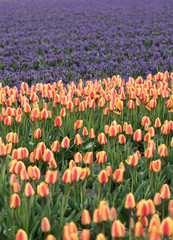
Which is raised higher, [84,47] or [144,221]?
[84,47]

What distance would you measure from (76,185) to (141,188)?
59cm

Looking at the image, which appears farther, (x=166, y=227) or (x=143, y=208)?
(x=143, y=208)

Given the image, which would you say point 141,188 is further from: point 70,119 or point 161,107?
point 161,107

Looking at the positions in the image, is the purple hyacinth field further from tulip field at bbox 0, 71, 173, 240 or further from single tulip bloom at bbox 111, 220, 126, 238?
single tulip bloom at bbox 111, 220, 126, 238

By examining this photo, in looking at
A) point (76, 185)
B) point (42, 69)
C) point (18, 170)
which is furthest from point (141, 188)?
point (42, 69)

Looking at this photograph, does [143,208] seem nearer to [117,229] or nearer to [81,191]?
[117,229]

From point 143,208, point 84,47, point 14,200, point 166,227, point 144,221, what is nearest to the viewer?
point 166,227

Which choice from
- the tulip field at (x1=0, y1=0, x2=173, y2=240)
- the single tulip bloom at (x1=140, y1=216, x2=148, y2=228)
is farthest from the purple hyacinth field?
the single tulip bloom at (x1=140, y1=216, x2=148, y2=228)

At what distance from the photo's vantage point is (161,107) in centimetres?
525

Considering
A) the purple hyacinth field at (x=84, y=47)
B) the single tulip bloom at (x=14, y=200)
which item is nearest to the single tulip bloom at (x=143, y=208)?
the single tulip bloom at (x=14, y=200)

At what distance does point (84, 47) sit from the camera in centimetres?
1165

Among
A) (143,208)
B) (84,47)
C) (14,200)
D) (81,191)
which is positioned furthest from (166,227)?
(84,47)

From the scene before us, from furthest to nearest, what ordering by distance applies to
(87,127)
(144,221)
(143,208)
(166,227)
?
1. (87,127)
2. (144,221)
3. (143,208)
4. (166,227)

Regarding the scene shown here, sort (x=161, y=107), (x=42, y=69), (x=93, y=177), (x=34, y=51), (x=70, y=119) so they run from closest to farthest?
(x=93, y=177), (x=70, y=119), (x=161, y=107), (x=42, y=69), (x=34, y=51)
